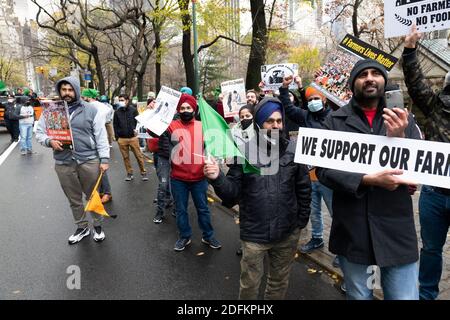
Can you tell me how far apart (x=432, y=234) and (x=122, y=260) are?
3.43 m

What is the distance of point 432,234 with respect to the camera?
284cm

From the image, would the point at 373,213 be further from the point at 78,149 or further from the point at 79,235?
the point at 79,235

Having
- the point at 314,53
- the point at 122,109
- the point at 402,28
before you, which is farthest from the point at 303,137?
the point at 314,53

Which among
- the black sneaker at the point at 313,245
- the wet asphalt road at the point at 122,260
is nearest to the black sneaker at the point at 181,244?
the wet asphalt road at the point at 122,260

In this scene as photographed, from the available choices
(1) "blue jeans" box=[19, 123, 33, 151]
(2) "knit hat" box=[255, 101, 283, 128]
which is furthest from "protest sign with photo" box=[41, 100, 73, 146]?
(1) "blue jeans" box=[19, 123, 33, 151]

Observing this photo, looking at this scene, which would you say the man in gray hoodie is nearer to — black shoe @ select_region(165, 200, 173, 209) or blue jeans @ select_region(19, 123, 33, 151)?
black shoe @ select_region(165, 200, 173, 209)

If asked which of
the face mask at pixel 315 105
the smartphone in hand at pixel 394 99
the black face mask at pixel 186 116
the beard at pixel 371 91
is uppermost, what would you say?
the beard at pixel 371 91

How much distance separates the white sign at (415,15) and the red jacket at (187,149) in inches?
93.9

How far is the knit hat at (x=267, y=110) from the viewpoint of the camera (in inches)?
104

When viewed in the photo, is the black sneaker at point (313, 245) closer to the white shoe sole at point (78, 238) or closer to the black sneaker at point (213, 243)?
the black sneaker at point (213, 243)

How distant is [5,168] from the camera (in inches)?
392

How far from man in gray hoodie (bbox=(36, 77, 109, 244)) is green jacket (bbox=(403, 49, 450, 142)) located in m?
3.70

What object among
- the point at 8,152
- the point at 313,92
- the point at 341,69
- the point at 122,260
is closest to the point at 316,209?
the point at 313,92

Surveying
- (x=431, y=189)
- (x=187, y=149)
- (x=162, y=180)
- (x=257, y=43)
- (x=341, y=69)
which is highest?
(x=257, y=43)
